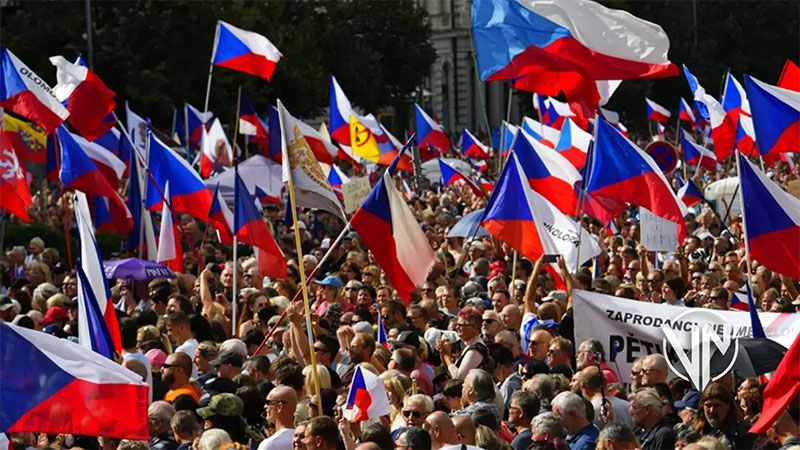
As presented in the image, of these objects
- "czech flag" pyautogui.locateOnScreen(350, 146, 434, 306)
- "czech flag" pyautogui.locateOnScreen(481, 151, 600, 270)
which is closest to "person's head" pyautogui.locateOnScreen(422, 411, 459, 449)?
→ "czech flag" pyautogui.locateOnScreen(350, 146, 434, 306)

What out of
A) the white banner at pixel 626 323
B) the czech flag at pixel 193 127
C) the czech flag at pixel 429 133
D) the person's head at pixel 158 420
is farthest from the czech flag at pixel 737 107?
the czech flag at pixel 193 127

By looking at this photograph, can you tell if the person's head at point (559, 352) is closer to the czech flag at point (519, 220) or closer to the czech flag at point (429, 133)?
the czech flag at point (519, 220)

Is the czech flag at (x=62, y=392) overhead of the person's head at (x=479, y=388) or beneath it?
overhead

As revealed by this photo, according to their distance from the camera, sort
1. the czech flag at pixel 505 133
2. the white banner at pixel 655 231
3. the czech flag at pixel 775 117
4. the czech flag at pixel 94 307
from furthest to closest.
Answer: the czech flag at pixel 505 133, the white banner at pixel 655 231, the czech flag at pixel 775 117, the czech flag at pixel 94 307

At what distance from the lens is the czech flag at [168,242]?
16391mm

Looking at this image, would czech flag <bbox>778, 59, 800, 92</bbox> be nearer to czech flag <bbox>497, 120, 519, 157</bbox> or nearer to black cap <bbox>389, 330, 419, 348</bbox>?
czech flag <bbox>497, 120, 519, 157</bbox>

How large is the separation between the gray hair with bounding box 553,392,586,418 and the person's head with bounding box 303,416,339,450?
1.35 m

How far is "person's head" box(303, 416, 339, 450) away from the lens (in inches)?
314

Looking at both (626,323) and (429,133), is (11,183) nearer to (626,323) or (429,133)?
(626,323)

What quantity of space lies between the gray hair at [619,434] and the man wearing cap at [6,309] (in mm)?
7106

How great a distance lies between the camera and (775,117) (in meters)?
14.0

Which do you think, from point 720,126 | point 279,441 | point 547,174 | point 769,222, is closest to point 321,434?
point 279,441

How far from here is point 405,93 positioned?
6512 centimetres

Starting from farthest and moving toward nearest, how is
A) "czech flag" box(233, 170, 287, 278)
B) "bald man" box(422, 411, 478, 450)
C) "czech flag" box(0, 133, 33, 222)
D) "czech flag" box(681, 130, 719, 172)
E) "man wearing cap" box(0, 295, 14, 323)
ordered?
"czech flag" box(681, 130, 719, 172) < "czech flag" box(0, 133, 33, 222) < "czech flag" box(233, 170, 287, 278) < "man wearing cap" box(0, 295, 14, 323) < "bald man" box(422, 411, 478, 450)
